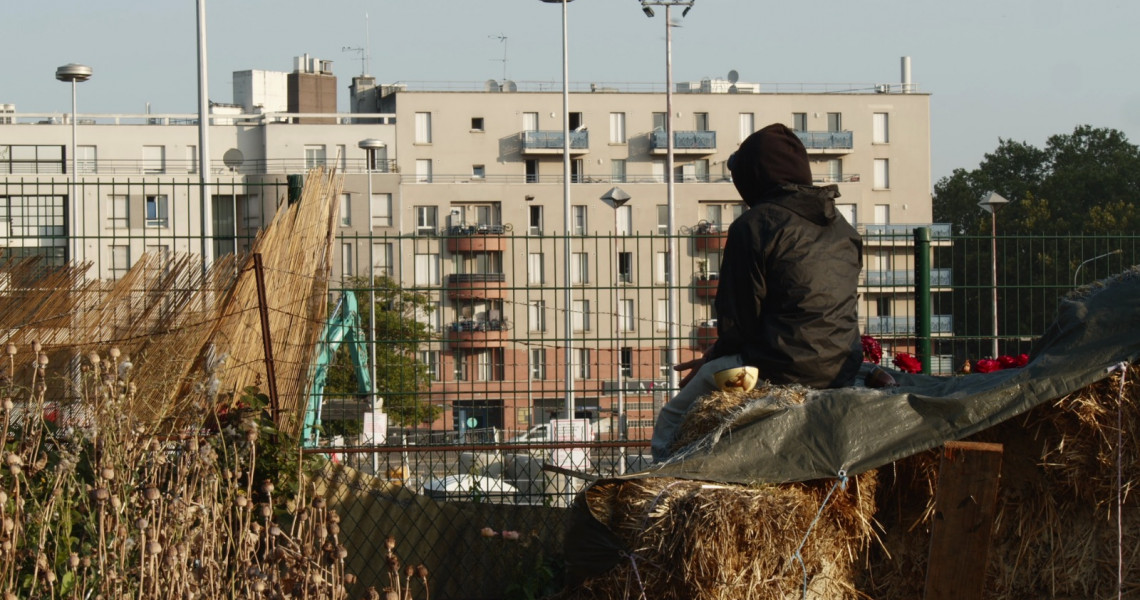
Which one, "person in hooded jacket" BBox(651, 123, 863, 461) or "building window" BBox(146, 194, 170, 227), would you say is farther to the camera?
"building window" BBox(146, 194, 170, 227)

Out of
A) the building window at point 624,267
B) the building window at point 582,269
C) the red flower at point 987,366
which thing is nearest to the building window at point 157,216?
the building window at point 582,269

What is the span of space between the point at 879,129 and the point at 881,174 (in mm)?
2491

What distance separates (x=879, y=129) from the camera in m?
68.5

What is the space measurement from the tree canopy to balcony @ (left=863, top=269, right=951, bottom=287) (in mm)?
57823

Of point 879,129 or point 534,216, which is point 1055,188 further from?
point 534,216

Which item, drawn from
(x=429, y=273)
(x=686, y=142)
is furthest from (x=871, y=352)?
(x=686, y=142)

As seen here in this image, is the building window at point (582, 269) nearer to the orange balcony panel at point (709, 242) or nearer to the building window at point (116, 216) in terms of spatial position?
the orange balcony panel at point (709, 242)

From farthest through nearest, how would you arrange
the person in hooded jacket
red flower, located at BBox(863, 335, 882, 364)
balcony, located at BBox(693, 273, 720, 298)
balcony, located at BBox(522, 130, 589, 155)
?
balcony, located at BBox(522, 130, 589, 155)
balcony, located at BBox(693, 273, 720, 298)
red flower, located at BBox(863, 335, 882, 364)
the person in hooded jacket

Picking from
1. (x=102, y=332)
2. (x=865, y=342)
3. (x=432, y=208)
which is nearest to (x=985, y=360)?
(x=865, y=342)

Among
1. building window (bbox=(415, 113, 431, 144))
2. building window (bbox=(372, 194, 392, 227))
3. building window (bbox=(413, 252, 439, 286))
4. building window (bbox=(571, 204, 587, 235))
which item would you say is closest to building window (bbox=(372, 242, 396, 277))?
building window (bbox=(413, 252, 439, 286))

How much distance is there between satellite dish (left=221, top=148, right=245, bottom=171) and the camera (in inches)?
2346

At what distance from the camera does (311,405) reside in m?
8.41

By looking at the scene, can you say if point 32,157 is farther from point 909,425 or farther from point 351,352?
point 909,425

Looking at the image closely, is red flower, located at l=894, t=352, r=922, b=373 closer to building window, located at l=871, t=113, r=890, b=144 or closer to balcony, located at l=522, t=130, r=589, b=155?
balcony, located at l=522, t=130, r=589, b=155
